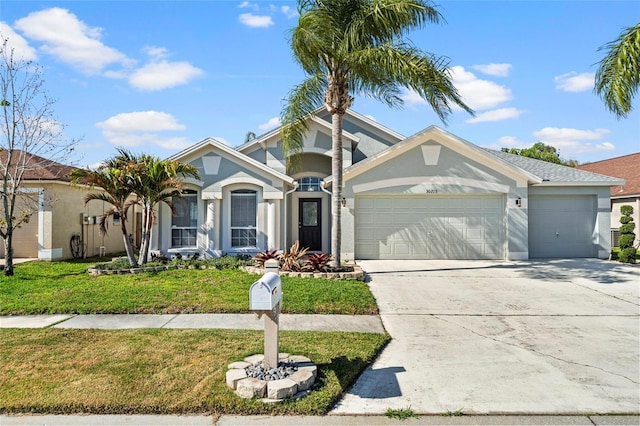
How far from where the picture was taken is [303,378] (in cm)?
455

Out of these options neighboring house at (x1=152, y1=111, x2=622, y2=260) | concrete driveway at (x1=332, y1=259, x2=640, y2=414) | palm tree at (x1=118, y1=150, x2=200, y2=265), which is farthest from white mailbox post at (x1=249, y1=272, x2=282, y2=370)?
neighboring house at (x1=152, y1=111, x2=622, y2=260)

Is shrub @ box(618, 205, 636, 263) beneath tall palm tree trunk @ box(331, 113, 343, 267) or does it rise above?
beneath

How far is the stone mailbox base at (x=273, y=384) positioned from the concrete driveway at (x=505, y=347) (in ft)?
1.52

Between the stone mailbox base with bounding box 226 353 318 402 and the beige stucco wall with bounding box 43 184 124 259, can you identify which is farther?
the beige stucco wall with bounding box 43 184 124 259

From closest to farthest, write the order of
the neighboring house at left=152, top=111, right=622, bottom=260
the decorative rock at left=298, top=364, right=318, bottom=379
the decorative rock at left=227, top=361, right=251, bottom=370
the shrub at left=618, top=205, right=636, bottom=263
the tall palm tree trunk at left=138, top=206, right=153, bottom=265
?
the decorative rock at left=298, top=364, right=318, bottom=379
the decorative rock at left=227, top=361, right=251, bottom=370
the tall palm tree trunk at left=138, top=206, right=153, bottom=265
the shrub at left=618, top=205, right=636, bottom=263
the neighboring house at left=152, top=111, right=622, bottom=260

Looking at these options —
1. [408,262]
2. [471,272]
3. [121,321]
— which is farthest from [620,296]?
[121,321]

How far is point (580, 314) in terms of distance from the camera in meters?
8.00

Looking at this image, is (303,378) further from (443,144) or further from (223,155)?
(443,144)

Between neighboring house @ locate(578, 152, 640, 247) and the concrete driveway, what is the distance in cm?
1137

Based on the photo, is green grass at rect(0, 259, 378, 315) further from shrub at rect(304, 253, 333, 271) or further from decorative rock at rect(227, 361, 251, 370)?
decorative rock at rect(227, 361, 251, 370)

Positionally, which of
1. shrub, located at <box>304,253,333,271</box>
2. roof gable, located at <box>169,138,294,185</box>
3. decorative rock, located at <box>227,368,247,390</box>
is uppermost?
roof gable, located at <box>169,138,294,185</box>

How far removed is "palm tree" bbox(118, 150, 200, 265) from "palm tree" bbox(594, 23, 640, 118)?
1163 cm

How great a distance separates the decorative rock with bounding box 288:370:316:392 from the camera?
14.7 feet

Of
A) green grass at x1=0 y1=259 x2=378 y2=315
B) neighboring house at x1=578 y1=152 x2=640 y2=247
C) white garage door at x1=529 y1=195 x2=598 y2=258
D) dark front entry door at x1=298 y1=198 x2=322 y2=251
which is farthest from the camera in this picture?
neighboring house at x1=578 y1=152 x2=640 y2=247
